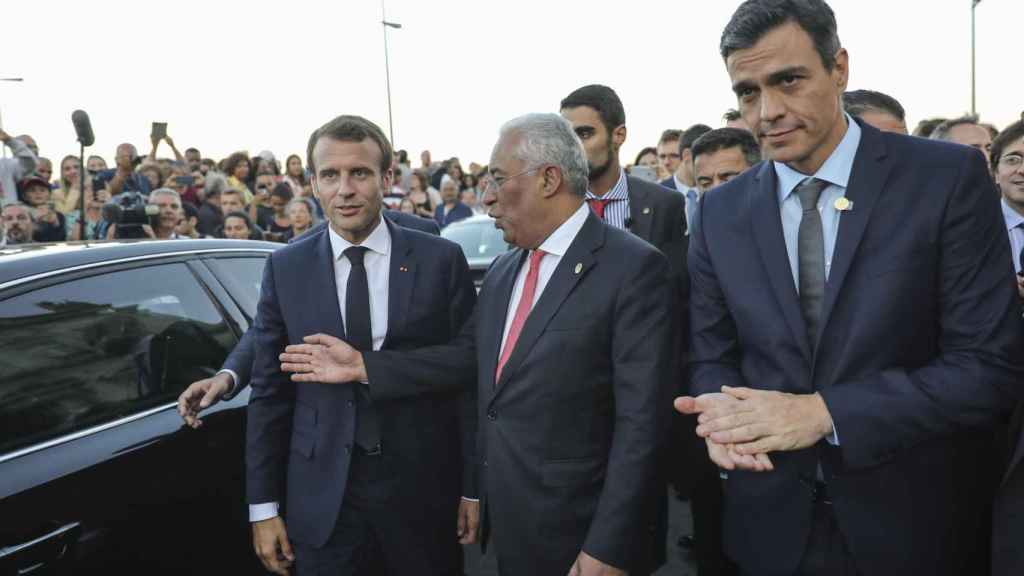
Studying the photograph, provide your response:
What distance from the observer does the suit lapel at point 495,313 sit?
224 centimetres

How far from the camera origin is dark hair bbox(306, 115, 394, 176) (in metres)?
2.51

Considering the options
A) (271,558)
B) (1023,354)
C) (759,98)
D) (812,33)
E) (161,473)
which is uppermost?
(812,33)

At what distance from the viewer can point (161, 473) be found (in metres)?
2.42

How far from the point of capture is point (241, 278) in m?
3.19

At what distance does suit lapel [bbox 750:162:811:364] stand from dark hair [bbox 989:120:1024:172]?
7.11 ft

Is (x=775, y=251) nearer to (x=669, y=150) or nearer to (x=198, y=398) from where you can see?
(x=198, y=398)

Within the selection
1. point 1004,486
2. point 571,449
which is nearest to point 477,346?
point 571,449

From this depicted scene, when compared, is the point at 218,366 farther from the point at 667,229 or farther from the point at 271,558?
the point at 667,229

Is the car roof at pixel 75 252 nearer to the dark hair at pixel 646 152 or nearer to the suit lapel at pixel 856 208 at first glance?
the suit lapel at pixel 856 208

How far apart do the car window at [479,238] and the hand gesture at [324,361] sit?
5623 millimetres

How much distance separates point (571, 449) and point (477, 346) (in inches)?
18.0

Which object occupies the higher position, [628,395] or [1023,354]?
[1023,354]

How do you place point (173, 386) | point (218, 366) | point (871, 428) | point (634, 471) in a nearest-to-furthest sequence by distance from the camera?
point (871, 428), point (634, 471), point (173, 386), point (218, 366)

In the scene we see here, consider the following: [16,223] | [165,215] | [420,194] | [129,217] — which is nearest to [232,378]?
[129,217]
